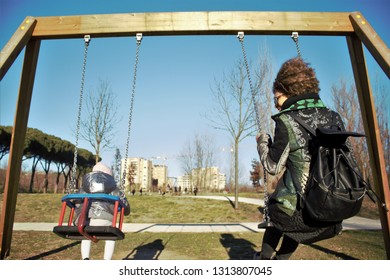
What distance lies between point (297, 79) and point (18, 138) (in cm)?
330

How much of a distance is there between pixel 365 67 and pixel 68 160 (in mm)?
25181

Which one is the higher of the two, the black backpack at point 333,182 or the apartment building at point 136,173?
the apartment building at point 136,173

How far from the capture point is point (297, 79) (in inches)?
77.4

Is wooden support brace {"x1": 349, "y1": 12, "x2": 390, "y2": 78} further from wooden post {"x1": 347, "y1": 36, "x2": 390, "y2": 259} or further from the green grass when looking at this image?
the green grass

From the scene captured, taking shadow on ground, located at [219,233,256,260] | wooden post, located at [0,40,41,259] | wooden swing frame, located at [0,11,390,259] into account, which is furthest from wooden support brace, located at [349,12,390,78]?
wooden post, located at [0,40,41,259]

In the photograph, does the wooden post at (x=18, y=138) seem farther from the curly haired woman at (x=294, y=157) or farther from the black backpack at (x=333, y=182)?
the black backpack at (x=333, y=182)

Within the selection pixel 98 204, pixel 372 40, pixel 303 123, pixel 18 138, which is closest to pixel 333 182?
pixel 303 123

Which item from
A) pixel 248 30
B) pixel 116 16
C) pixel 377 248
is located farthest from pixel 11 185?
pixel 377 248

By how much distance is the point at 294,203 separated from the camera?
67.6 inches

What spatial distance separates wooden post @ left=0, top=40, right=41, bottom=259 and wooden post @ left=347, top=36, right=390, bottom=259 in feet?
11.9

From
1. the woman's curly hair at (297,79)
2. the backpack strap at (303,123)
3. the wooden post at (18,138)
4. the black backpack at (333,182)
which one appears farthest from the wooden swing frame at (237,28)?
the black backpack at (333,182)

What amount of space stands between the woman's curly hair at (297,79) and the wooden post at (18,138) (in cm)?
296

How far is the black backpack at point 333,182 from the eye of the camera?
1.57 meters
